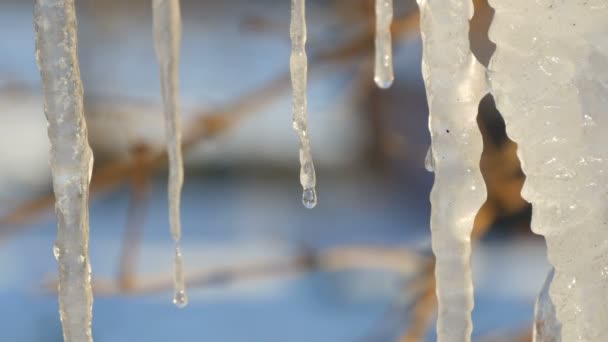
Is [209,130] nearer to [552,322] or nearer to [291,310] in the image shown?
[552,322]

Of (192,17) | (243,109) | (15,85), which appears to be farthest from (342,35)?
(192,17)

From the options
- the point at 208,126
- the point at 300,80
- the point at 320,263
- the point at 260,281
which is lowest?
the point at 300,80

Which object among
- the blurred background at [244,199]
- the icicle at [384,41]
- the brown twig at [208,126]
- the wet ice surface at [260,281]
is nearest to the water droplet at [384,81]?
Answer: the icicle at [384,41]

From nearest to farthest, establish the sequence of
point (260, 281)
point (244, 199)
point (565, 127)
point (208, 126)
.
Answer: point (565, 127), point (208, 126), point (260, 281), point (244, 199)

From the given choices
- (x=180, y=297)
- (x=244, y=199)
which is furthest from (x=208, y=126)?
(x=244, y=199)

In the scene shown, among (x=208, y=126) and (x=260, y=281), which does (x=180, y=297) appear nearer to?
(x=208, y=126)

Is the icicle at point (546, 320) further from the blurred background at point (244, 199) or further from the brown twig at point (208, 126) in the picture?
the blurred background at point (244, 199)

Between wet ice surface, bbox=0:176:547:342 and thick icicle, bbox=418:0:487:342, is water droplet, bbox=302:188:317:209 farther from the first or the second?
wet ice surface, bbox=0:176:547:342

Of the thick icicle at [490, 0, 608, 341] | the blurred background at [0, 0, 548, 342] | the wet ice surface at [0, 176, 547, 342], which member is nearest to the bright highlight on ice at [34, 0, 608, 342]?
the thick icicle at [490, 0, 608, 341]
